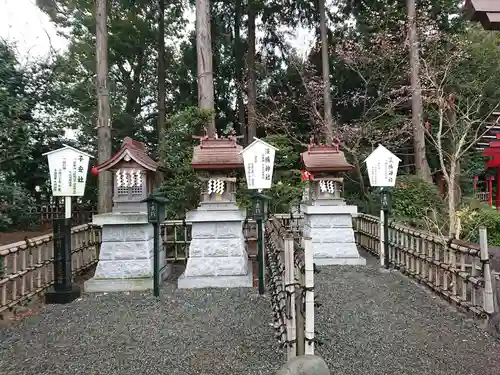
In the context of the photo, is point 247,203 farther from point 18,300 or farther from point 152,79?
point 152,79

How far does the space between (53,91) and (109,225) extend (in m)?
5.61

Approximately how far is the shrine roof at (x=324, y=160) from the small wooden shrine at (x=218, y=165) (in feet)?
6.84

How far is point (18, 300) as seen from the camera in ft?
17.5

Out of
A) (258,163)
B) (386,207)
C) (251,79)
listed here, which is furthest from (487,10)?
(251,79)

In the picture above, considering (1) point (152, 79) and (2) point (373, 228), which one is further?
(1) point (152, 79)

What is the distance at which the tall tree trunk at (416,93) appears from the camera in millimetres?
12199

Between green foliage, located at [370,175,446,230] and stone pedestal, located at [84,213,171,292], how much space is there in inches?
267

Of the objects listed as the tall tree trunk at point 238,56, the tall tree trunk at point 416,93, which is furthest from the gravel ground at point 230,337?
the tall tree trunk at point 238,56

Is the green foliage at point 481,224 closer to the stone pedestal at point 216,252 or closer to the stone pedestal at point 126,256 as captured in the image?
the stone pedestal at point 216,252

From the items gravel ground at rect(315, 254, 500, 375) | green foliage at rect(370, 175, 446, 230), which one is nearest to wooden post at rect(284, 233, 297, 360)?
gravel ground at rect(315, 254, 500, 375)

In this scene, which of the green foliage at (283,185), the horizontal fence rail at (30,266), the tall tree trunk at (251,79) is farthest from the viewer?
the tall tree trunk at (251,79)

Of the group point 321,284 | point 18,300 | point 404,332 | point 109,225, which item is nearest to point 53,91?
point 109,225

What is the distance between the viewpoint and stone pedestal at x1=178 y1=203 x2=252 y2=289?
6629mm

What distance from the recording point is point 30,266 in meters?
5.82
